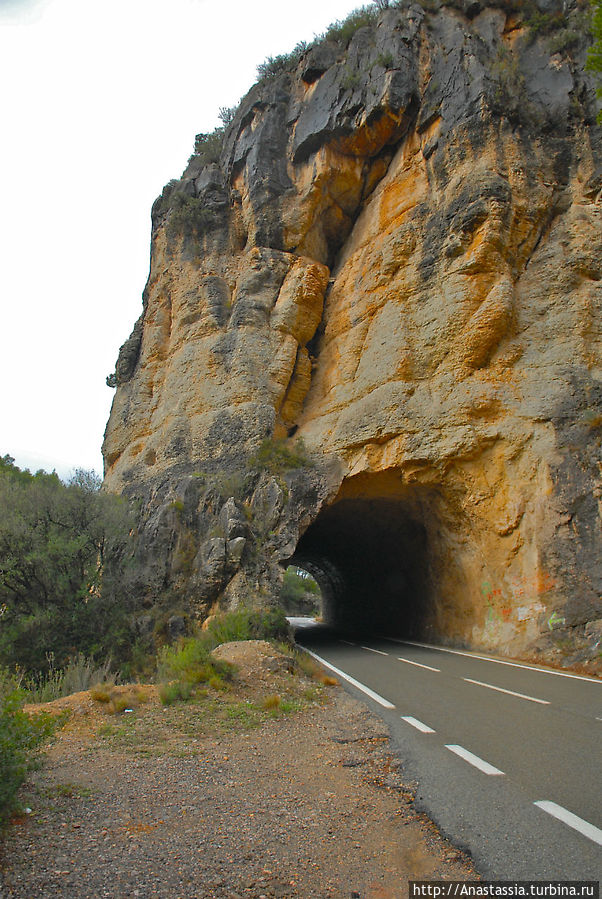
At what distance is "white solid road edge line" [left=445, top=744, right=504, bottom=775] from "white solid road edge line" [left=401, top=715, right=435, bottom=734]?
26.5 inches

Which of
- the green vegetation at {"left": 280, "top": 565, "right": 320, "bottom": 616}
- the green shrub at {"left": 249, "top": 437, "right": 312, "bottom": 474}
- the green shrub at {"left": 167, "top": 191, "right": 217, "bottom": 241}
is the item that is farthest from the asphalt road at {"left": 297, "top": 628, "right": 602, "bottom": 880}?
the green vegetation at {"left": 280, "top": 565, "right": 320, "bottom": 616}

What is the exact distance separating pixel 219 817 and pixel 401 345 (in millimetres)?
16427

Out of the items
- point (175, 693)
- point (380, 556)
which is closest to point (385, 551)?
point (380, 556)

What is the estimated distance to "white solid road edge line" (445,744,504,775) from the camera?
189 inches

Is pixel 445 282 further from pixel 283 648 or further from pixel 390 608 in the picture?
pixel 390 608

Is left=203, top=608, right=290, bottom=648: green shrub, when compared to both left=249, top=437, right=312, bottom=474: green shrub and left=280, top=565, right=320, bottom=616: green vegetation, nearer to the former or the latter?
left=249, top=437, right=312, bottom=474: green shrub

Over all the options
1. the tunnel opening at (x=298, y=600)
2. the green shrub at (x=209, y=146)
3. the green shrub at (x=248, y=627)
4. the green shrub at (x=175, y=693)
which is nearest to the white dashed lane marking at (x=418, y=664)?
the green shrub at (x=248, y=627)

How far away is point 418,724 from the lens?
264 inches

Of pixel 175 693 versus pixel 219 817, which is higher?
pixel 219 817

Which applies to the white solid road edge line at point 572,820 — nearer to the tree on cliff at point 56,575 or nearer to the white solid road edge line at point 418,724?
the white solid road edge line at point 418,724

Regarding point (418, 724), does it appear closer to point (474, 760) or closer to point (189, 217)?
point (474, 760)

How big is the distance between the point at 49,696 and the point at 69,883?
21.7 feet

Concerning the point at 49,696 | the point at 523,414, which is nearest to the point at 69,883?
the point at 49,696

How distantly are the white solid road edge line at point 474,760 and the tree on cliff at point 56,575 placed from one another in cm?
1081
